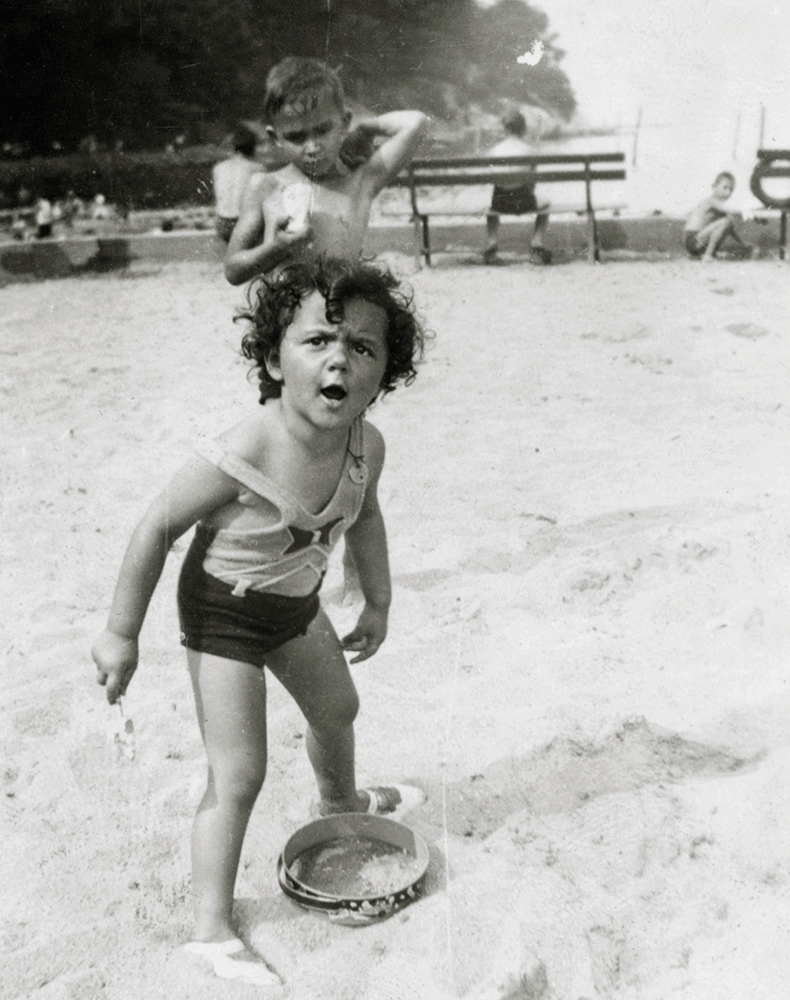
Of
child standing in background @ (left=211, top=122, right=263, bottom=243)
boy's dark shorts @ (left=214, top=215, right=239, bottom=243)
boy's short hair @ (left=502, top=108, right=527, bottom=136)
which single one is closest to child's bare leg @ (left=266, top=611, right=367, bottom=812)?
boy's dark shorts @ (left=214, top=215, right=239, bottom=243)

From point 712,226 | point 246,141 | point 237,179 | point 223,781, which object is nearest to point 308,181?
point 223,781

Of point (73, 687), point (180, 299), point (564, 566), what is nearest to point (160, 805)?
point (73, 687)

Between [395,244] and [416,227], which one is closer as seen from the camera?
[416,227]

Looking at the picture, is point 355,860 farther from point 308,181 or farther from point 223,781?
point 308,181

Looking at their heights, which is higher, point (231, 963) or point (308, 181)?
point (308, 181)

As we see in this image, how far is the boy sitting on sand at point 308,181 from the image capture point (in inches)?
108

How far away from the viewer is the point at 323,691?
204 cm

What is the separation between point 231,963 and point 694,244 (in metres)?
6.79

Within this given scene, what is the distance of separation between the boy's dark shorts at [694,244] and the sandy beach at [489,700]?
2507 millimetres

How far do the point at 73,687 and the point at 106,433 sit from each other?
1.98 metres

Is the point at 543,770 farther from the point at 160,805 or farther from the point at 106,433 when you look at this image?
the point at 106,433

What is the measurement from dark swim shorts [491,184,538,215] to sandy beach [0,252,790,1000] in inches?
113

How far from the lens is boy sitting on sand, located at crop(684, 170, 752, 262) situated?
298 inches

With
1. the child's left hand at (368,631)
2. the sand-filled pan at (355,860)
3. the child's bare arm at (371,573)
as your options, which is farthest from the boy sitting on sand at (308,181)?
the sand-filled pan at (355,860)
